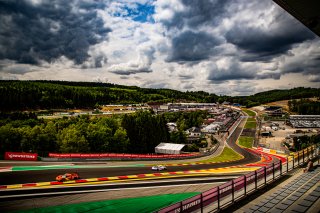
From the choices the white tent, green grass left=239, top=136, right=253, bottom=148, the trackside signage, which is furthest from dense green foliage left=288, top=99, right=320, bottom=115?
the trackside signage

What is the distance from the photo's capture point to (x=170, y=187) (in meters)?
24.8

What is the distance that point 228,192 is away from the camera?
43.3 ft

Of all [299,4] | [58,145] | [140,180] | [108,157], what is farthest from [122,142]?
[299,4]

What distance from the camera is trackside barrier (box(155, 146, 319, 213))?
10867 millimetres

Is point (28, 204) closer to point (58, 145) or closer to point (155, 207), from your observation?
point (155, 207)

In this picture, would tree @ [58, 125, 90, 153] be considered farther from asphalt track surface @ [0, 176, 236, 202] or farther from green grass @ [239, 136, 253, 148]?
Result: green grass @ [239, 136, 253, 148]

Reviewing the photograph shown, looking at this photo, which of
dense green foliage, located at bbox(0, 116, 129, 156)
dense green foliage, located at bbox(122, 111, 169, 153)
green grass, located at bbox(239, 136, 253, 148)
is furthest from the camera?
green grass, located at bbox(239, 136, 253, 148)

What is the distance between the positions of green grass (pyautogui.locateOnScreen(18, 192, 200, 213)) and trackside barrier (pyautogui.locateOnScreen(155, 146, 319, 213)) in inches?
293

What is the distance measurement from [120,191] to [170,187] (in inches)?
215

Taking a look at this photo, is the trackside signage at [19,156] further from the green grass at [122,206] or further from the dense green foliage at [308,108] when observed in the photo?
the dense green foliage at [308,108]

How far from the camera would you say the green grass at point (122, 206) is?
18531mm

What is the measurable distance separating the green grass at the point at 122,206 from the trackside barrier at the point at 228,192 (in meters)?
7.45

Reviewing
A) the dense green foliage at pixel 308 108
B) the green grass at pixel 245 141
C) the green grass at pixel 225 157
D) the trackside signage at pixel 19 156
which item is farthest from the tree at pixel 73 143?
the dense green foliage at pixel 308 108

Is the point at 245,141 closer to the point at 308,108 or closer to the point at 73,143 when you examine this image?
the point at 73,143
